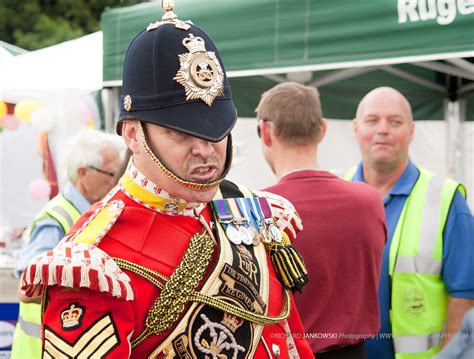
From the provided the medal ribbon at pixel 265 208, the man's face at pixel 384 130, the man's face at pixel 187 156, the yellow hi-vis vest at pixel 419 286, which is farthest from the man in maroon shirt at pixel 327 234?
the man's face at pixel 187 156

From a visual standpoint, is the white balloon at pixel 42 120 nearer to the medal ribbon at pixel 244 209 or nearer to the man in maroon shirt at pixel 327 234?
the man in maroon shirt at pixel 327 234

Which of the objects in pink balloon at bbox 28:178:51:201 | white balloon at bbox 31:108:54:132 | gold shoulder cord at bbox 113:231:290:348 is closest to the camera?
gold shoulder cord at bbox 113:231:290:348

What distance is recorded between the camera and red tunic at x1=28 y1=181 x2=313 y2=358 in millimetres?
1853

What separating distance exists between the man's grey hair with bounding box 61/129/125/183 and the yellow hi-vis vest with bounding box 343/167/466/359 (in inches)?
67.5

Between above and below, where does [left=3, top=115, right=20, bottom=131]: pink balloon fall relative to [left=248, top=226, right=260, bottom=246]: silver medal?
above

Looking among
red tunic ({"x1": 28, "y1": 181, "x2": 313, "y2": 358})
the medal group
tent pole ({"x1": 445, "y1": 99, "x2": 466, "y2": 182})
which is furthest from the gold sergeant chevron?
tent pole ({"x1": 445, "y1": 99, "x2": 466, "y2": 182})

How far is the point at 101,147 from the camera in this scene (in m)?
4.58

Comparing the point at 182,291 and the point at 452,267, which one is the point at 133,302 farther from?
the point at 452,267

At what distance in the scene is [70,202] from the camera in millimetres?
4340

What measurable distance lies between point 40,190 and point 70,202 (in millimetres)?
3322

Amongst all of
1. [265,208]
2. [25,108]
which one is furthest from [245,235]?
[25,108]

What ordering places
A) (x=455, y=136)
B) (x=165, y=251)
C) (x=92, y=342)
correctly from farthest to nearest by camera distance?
(x=455, y=136) → (x=165, y=251) → (x=92, y=342)

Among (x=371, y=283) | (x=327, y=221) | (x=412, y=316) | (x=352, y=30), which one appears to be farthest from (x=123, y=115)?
(x=352, y=30)

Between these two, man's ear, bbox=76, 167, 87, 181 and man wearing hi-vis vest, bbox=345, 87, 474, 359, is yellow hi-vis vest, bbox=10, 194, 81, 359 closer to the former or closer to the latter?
man's ear, bbox=76, 167, 87, 181
